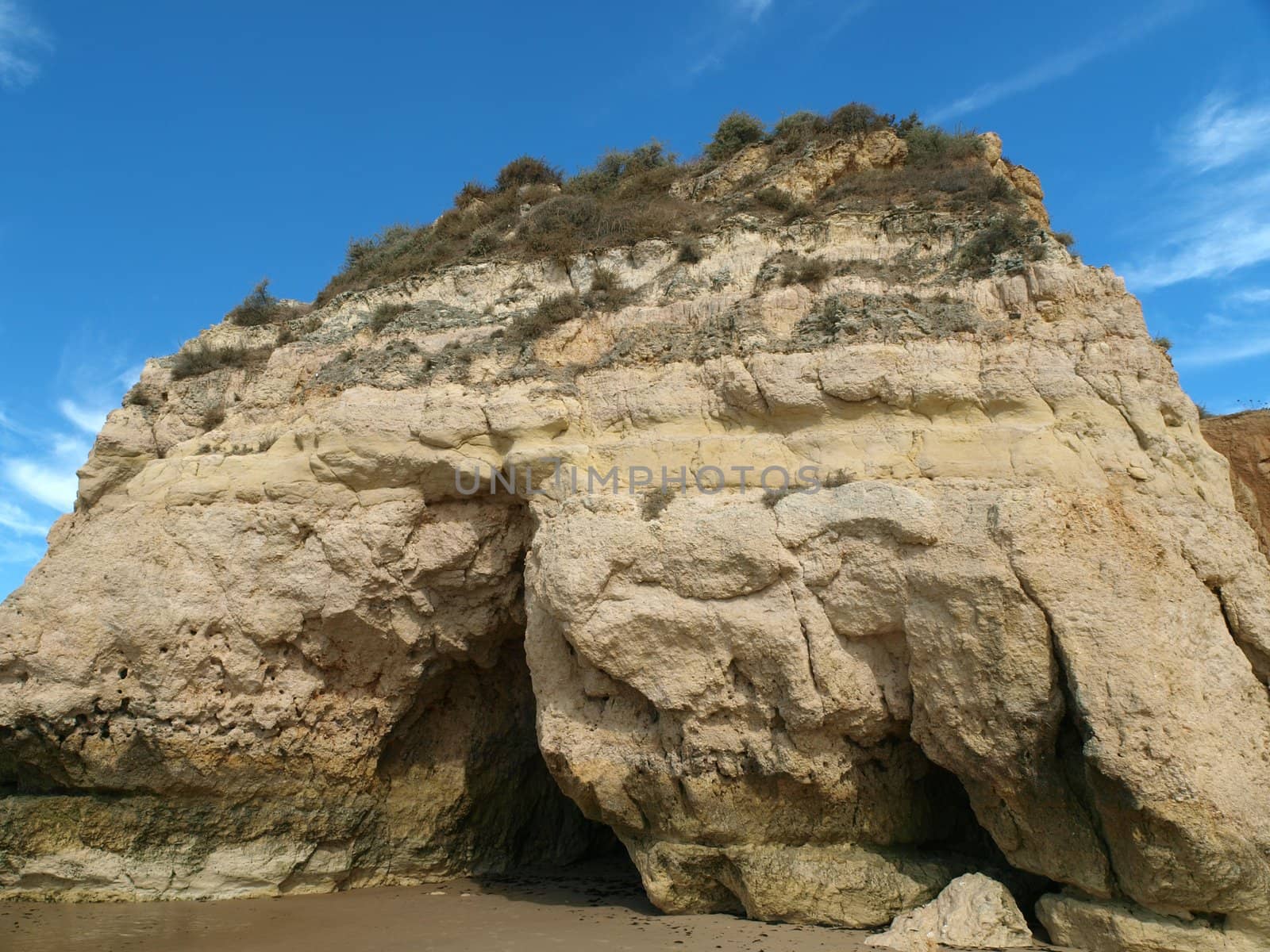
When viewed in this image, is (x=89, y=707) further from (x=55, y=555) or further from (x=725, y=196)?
(x=725, y=196)

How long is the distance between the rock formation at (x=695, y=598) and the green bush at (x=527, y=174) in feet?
13.9

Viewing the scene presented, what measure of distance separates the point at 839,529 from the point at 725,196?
6268 millimetres

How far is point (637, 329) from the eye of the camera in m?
9.33

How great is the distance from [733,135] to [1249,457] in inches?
328

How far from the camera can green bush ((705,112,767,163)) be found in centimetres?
1316

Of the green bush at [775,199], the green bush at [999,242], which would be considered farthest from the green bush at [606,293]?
the green bush at [999,242]

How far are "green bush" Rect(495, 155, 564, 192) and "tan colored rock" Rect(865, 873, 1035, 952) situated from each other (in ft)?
39.0

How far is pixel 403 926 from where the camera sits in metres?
7.75

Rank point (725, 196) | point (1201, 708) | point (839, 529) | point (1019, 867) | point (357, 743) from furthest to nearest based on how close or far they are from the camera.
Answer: point (725, 196) < point (357, 743) < point (839, 529) < point (1019, 867) < point (1201, 708)

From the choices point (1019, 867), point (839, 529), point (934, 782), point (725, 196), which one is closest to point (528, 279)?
point (725, 196)

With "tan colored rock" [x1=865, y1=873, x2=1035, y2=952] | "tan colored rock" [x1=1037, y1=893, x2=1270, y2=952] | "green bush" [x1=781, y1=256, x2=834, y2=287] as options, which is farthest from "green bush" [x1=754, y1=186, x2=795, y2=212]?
"tan colored rock" [x1=1037, y1=893, x2=1270, y2=952]

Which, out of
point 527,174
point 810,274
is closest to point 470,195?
point 527,174

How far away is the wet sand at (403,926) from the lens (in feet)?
22.3

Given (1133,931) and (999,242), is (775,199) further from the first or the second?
(1133,931)
